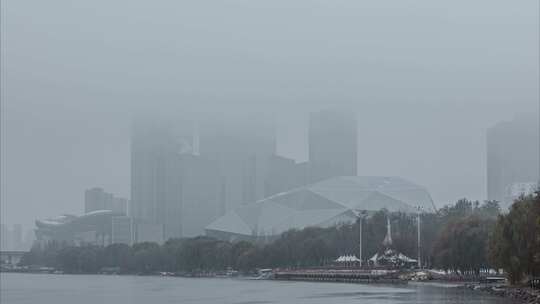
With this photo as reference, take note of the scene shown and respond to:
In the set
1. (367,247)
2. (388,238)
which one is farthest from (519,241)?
(367,247)

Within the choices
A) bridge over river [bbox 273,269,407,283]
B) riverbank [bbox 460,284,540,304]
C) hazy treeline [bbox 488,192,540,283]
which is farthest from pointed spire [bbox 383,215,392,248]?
hazy treeline [bbox 488,192,540,283]

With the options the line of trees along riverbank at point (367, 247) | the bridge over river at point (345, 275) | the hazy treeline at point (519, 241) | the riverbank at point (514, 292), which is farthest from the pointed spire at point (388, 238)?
the hazy treeline at point (519, 241)

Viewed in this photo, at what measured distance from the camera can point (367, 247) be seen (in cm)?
14200

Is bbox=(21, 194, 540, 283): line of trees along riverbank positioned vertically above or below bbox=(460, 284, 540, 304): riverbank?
above

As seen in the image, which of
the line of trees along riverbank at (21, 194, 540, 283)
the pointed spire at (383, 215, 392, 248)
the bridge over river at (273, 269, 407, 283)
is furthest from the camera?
the pointed spire at (383, 215, 392, 248)

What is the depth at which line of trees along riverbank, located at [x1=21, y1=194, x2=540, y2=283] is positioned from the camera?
9244 centimetres

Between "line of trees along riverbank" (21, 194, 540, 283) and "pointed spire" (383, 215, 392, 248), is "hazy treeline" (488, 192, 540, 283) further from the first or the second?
"pointed spire" (383, 215, 392, 248)

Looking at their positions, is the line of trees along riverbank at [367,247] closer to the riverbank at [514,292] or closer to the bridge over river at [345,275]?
the riverbank at [514,292]

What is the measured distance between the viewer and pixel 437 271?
4299 inches

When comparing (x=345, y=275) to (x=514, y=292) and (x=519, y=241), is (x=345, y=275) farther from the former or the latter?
(x=519, y=241)

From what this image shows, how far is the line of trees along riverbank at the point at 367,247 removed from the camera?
92.4m

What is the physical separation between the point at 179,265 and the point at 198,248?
12511 mm

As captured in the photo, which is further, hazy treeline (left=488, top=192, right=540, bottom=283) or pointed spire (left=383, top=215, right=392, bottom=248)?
pointed spire (left=383, top=215, right=392, bottom=248)

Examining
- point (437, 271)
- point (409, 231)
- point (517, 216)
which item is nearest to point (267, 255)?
point (409, 231)
